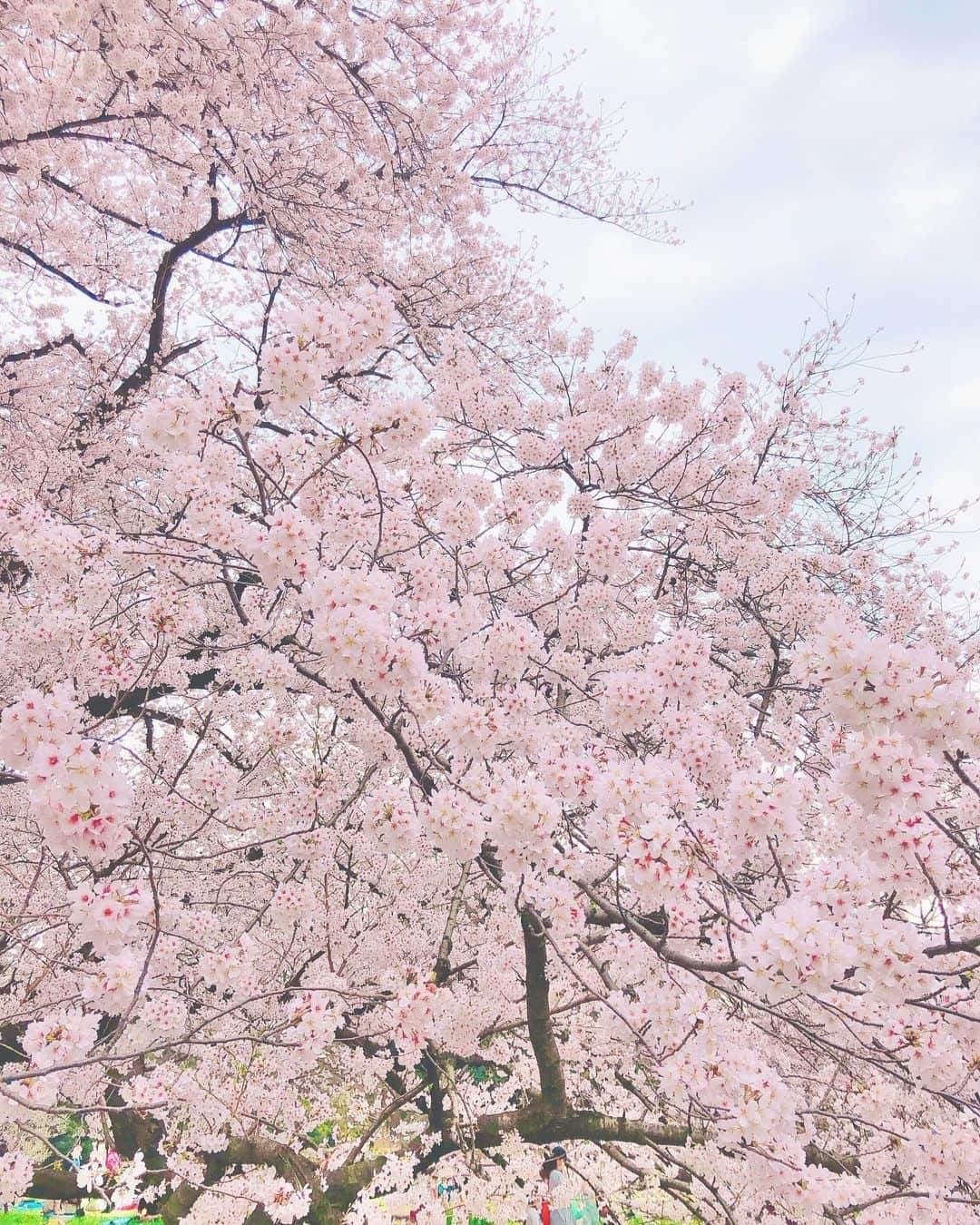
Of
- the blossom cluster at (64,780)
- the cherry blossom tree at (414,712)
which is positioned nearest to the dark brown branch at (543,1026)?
the cherry blossom tree at (414,712)

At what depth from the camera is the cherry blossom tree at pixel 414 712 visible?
258 cm

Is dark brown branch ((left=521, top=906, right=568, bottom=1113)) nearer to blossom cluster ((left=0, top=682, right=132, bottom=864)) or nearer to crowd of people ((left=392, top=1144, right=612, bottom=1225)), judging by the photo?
crowd of people ((left=392, top=1144, right=612, bottom=1225))

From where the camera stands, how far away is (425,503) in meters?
4.53

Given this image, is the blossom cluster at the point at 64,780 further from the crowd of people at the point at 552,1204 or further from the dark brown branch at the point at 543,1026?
the crowd of people at the point at 552,1204

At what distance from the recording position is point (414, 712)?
3.16 metres

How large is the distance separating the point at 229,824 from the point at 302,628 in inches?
56.9

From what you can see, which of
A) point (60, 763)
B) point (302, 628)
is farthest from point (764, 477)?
point (60, 763)

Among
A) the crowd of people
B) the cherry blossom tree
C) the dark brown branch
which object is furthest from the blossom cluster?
the crowd of people

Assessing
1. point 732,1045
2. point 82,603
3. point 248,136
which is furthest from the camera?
point 248,136

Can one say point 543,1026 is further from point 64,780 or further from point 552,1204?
point 64,780

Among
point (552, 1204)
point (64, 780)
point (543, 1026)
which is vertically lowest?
point (552, 1204)

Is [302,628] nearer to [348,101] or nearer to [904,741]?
[904,741]

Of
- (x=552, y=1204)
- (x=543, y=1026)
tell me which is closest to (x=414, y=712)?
(x=543, y=1026)

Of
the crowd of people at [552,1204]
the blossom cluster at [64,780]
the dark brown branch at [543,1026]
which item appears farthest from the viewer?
the crowd of people at [552,1204]
